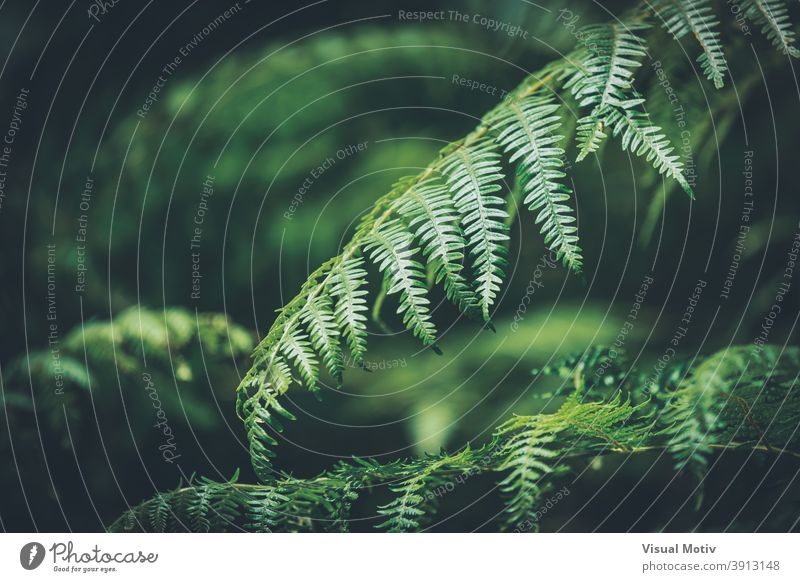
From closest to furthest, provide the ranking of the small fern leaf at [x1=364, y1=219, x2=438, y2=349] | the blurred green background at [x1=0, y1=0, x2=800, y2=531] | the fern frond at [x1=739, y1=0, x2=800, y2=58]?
the small fern leaf at [x1=364, y1=219, x2=438, y2=349] → the fern frond at [x1=739, y1=0, x2=800, y2=58] → the blurred green background at [x1=0, y1=0, x2=800, y2=531]

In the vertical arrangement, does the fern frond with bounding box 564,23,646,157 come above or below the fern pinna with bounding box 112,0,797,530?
above

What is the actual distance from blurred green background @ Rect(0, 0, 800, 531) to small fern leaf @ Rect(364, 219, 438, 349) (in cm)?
39

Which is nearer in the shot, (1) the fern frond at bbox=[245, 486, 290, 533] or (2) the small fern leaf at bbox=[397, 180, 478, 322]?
(2) the small fern leaf at bbox=[397, 180, 478, 322]

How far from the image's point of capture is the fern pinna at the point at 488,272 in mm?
809

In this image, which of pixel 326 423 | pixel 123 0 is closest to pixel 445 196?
pixel 326 423

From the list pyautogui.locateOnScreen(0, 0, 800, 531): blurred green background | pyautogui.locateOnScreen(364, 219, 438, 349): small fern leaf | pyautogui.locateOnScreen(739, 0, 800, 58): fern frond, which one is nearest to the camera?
pyautogui.locateOnScreen(364, 219, 438, 349): small fern leaf

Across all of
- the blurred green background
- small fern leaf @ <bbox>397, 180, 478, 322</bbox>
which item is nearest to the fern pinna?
small fern leaf @ <bbox>397, 180, 478, 322</bbox>

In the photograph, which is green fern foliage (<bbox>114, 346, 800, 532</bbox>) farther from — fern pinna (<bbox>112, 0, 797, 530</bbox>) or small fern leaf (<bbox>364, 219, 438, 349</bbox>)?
small fern leaf (<bbox>364, 219, 438, 349</bbox>)

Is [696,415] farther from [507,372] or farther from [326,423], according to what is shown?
[326,423]
